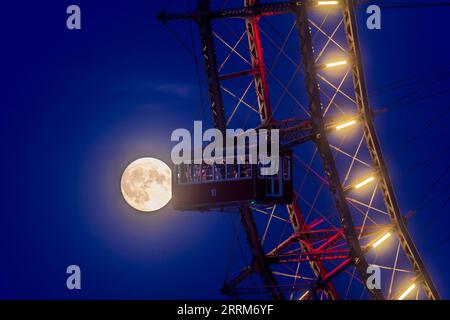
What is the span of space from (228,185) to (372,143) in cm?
580

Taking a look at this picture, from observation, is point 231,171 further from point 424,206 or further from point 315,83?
point 424,206

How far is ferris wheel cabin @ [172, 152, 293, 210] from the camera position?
27.6 m

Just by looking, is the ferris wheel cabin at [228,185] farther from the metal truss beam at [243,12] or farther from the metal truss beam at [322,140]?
the metal truss beam at [243,12]

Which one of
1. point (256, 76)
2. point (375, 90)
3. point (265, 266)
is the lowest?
point (265, 266)

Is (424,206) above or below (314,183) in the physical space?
below

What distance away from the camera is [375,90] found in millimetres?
54000

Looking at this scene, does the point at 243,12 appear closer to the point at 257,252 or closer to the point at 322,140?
the point at 322,140

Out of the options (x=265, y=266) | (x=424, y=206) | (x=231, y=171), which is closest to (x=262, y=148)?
(x=231, y=171)

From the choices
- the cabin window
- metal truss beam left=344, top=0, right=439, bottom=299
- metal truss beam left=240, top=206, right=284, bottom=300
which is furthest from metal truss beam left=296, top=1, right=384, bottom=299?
metal truss beam left=240, top=206, right=284, bottom=300

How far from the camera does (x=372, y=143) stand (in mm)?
30250

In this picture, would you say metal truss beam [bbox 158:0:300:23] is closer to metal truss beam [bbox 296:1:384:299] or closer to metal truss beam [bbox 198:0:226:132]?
metal truss beam [bbox 198:0:226:132]

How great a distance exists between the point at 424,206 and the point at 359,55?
2553cm

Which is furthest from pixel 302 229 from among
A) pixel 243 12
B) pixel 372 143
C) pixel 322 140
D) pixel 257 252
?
pixel 243 12

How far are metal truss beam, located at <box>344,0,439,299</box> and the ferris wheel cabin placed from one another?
3.42 meters
